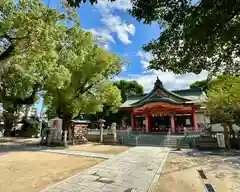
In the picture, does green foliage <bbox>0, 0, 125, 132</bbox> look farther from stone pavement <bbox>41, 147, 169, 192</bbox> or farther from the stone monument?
stone pavement <bbox>41, 147, 169, 192</bbox>

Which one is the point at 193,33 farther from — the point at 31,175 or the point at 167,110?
the point at 167,110

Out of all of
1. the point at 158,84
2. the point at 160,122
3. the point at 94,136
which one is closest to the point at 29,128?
the point at 94,136

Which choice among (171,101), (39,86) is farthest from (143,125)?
(39,86)

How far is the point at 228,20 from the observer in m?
3.06

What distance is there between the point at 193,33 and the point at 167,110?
56.2 ft

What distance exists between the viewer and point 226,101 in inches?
476

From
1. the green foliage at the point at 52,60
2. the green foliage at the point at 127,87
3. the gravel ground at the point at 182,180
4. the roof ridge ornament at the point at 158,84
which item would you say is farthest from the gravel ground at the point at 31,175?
the green foliage at the point at 127,87

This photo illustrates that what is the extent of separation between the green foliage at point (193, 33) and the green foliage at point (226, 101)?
27.4 ft

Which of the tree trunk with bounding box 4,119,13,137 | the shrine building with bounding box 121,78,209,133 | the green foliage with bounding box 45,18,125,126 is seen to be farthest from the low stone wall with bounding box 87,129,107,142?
the tree trunk with bounding box 4,119,13,137

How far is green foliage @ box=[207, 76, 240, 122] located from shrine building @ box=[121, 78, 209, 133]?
4.34 metres

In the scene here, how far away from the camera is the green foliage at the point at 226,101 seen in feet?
38.0

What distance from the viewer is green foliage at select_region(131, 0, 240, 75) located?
114 inches

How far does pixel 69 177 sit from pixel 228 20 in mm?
5908

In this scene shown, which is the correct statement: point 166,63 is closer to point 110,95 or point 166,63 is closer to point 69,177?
point 69,177
